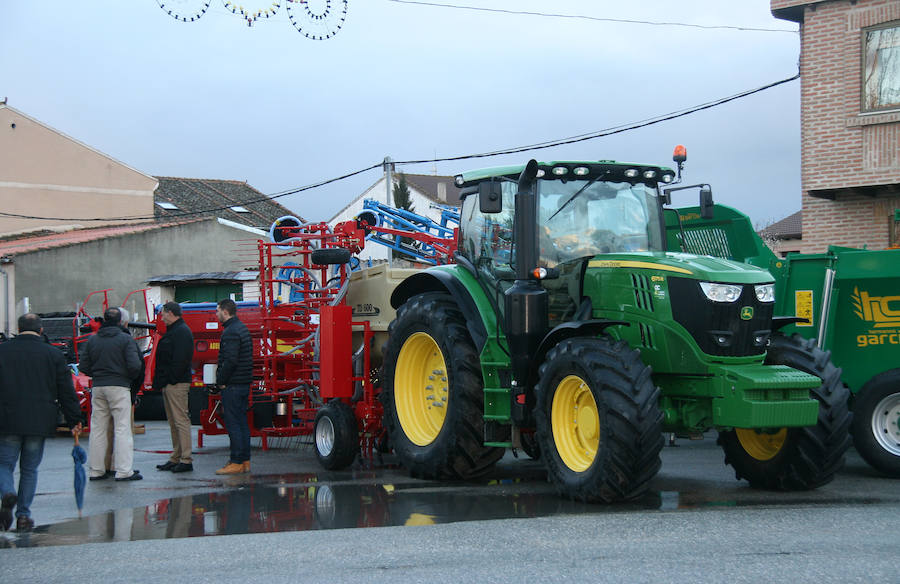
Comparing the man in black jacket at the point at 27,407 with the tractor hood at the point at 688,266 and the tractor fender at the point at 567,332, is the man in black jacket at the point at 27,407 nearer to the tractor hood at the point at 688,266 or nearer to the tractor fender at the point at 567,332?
the tractor fender at the point at 567,332

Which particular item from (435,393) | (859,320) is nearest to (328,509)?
(435,393)

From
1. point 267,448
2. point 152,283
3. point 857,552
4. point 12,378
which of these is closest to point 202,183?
point 152,283

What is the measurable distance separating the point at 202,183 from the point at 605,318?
44.9 meters

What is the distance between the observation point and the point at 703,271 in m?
8.11

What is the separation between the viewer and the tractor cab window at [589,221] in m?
9.09

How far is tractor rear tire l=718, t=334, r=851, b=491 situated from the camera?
8281 mm

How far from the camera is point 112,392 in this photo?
10.8m

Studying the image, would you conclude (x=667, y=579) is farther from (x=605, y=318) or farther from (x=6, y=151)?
(x=6, y=151)

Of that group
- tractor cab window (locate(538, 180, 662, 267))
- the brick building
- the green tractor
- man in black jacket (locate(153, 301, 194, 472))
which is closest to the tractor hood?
the green tractor

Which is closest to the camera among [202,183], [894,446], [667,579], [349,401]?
[667,579]

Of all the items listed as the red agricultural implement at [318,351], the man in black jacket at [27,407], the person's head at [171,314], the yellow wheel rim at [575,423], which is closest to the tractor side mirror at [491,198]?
the yellow wheel rim at [575,423]

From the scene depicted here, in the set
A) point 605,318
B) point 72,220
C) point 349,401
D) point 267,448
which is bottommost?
point 267,448

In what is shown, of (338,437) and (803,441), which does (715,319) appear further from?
(338,437)

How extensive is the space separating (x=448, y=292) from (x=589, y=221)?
72.8 inches
